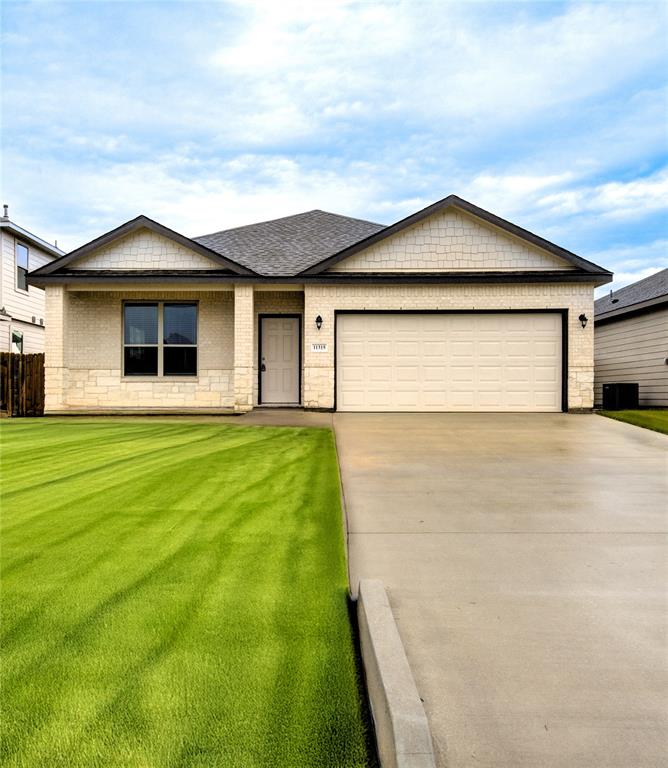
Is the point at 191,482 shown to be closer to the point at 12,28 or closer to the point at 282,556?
the point at 282,556

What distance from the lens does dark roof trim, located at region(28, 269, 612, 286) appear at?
12.8 m

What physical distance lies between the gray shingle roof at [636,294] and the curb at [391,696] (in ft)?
54.3

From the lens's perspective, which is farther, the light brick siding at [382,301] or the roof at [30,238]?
the roof at [30,238]

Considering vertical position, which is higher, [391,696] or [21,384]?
[21,384]

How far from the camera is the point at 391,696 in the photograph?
177cm

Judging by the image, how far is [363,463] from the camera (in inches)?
266

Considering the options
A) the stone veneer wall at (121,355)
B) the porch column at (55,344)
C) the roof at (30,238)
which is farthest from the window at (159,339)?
the roof at (30,238)

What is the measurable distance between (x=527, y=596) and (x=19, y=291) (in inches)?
875

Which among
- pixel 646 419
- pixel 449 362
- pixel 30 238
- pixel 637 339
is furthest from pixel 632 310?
pixel 30 238

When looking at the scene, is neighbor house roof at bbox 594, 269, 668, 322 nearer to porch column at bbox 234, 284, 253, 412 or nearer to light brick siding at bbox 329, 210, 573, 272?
light brick siding at bbox 329, 210, 573, 272

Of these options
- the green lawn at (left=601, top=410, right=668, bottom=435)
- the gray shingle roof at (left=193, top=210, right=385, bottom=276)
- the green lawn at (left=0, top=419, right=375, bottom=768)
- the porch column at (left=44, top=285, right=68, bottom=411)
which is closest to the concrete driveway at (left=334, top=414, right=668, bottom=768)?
the green lawn at (left=0, top=419, right=375, bottom=768)

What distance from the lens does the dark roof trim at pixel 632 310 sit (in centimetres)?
1555

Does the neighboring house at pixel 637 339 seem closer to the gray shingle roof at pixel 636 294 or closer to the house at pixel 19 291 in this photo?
the gray shingle roof at pixel 636 294

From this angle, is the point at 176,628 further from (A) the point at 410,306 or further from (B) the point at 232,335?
(B) the point at 232,335
